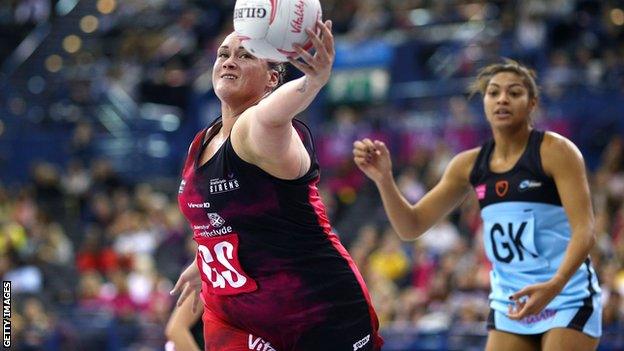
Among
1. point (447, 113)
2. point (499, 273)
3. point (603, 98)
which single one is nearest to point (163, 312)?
point (447, 113)

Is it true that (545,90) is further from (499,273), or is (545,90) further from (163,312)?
(499,273)

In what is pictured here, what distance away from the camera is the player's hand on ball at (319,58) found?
4.19 metres

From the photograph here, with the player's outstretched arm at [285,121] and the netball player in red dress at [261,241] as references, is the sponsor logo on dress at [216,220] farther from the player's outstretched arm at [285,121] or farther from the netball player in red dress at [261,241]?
the player's outstretched arm at [285,121]

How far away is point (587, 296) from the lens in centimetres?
603

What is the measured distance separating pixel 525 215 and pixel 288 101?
87.9 inches

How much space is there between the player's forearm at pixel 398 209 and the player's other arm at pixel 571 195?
0.83 metres

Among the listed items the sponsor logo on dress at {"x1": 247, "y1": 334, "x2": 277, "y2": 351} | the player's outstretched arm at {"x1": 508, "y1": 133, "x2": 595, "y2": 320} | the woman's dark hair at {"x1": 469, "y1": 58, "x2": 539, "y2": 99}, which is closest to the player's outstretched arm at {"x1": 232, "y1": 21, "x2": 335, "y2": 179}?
the sponsor logo on dress at {"x1": 247, "y1": 334, "x2": 277, "y2": 351}

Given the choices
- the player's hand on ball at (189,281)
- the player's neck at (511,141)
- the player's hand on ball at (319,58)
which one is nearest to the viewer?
the player's hand on ball at (319,58)

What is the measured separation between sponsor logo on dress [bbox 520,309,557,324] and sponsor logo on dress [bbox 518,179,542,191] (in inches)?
25.9

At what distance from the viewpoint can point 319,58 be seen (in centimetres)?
419

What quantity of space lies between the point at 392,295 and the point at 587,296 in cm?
634

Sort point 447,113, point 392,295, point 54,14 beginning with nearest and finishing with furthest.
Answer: point 392,295, point 447,113, point 54,14

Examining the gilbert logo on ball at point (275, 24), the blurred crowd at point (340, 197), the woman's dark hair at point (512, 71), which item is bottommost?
the blurred crowd at point (340, 197)

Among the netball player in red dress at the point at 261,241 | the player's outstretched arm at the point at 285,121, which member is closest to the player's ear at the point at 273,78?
the netball player in red dress at the point at 261,241
